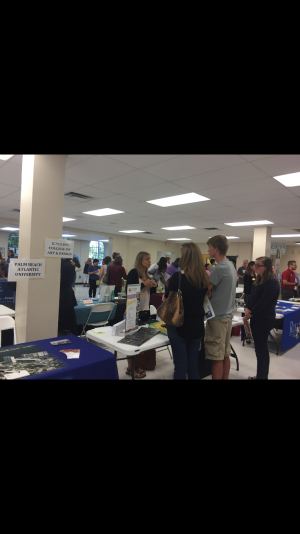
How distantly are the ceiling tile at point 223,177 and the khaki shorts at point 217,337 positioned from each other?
1.85 metres

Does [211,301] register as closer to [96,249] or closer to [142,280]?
[142,280]

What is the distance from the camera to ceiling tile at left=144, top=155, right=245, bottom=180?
9.50ft

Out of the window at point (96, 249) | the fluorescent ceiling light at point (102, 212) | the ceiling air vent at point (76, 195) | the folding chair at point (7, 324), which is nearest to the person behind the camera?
the folding chair at point (7, 324)

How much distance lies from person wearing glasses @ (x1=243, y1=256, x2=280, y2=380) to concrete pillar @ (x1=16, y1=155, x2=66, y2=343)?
2.00 metres

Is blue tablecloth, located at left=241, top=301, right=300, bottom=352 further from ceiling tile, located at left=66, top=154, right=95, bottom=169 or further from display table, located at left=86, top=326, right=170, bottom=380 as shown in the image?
ceiling tile, located at left=66, top=154, right=95, bottom=169

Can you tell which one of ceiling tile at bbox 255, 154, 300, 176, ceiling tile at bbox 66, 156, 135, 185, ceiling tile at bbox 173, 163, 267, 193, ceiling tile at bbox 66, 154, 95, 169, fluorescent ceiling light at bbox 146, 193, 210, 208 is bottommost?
ceiling tile at bbox 66, 154, 95, 169

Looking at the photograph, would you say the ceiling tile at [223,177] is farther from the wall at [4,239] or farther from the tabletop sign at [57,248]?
the wall at [4,239]

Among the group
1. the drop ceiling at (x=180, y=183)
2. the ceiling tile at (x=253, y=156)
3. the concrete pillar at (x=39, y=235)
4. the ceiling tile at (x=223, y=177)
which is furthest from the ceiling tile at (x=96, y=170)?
the ceiling tile at (x=253, y=156)

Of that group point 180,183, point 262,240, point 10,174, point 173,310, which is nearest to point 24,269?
point 173,310

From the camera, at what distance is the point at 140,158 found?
2975mm

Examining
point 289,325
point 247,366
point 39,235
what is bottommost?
point 247,366

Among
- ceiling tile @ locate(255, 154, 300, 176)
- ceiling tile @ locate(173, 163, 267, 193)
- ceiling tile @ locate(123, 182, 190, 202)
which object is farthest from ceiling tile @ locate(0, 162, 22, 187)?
ceiling tile @ locate(255, 154, 300, 176)

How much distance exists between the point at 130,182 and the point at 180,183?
729 millimetres

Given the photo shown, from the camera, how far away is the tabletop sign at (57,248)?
2523mm
